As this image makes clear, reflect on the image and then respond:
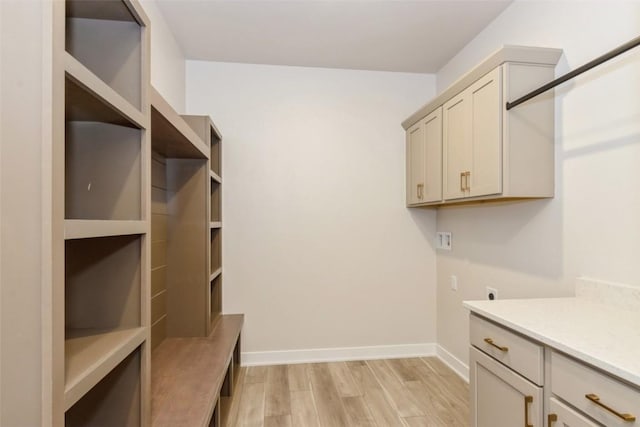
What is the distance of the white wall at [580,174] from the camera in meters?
1.49

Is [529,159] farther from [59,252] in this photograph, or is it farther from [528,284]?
[59,252]

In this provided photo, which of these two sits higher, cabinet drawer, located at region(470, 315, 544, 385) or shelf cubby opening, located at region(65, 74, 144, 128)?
shelf cubby opening, located at region(65, 74, 144, 128)

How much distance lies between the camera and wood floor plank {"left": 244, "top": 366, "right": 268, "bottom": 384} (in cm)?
271

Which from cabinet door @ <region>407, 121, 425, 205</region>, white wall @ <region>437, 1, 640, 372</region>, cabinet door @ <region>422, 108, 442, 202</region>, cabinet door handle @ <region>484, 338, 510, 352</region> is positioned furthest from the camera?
cabinet door @ <region>407, 121, 425, 205</region>

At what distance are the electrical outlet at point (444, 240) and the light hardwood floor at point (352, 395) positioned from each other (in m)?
1.02

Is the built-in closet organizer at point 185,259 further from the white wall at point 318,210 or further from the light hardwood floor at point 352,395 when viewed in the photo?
the white wall at point 318,210

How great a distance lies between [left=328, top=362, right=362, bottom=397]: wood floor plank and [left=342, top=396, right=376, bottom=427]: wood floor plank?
7 centimetres

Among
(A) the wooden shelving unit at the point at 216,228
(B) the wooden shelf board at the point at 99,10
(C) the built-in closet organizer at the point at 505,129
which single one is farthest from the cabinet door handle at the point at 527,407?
(A) the wooden shelving unit at the point at 216,228

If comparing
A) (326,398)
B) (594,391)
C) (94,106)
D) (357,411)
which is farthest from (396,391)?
(94,106)

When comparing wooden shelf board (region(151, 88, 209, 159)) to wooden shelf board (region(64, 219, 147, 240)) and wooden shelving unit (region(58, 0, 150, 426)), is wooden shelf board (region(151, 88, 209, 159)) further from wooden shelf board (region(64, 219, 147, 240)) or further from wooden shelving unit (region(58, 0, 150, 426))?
wooden shelf board (region(64, 219, 147, 240))

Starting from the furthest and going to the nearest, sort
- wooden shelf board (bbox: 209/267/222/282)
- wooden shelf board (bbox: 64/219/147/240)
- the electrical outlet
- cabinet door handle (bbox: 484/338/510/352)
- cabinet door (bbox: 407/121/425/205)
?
the electrical outlet
cabinet door (bbox: 407/121/425/205)
wooden shelf board (bbox: 209/267/222/282)
cabinet door handle (bbox: 484/338/510/352)
wooden shelf board (bbox: 64/219/147/240)

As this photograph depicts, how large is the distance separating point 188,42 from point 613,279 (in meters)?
3.06

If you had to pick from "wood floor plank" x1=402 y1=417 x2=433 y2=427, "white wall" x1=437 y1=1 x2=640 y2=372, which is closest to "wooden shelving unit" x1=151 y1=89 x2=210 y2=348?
"wood floor plank" x1=402 y1=417 x2=433 y2=427

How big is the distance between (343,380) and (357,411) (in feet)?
1.43
